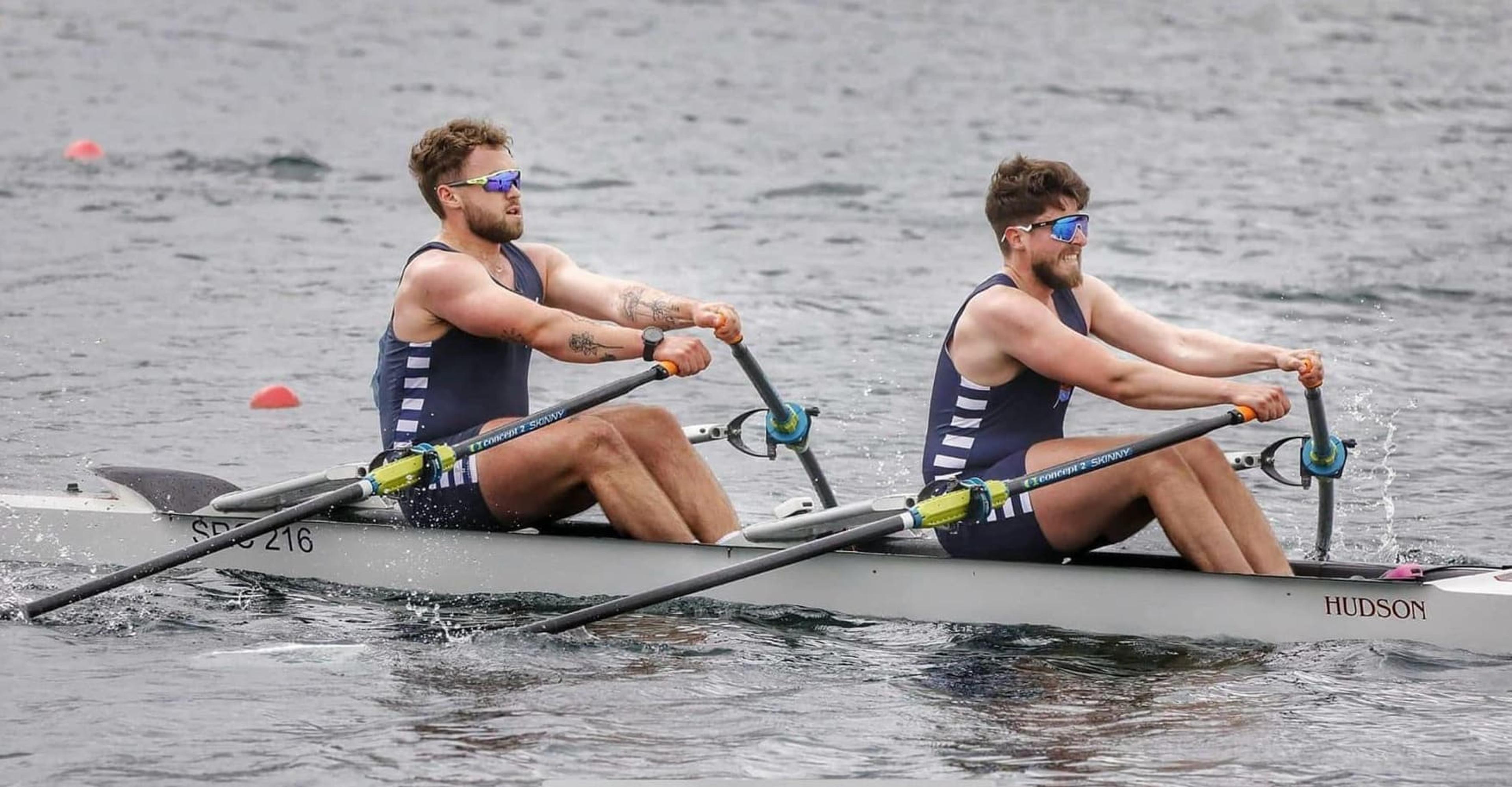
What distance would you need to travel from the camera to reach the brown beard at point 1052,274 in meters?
7.80

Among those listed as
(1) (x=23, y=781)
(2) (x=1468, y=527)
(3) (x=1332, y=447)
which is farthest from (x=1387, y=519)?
(1) (x=23, y=781)

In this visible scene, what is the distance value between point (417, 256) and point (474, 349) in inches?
16.7

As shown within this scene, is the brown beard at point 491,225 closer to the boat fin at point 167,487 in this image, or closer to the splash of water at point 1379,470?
the boat fin at point 167,487

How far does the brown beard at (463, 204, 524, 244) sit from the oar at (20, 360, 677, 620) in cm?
75

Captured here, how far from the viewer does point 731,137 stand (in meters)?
22.9

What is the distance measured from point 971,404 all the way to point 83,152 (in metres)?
14.9

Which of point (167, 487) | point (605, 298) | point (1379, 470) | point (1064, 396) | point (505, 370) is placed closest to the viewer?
point (1064, 396)

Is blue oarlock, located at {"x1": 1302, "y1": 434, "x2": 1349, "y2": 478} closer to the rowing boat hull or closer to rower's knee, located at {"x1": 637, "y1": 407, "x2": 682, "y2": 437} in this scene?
the rowing boat hull

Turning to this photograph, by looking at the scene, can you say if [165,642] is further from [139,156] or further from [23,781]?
[139,156]

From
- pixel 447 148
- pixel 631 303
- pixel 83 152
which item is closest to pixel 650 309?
pixel 631 303

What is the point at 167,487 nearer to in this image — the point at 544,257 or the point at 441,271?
the point at 441,271

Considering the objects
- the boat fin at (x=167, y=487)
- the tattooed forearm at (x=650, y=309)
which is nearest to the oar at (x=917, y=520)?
the tattooed forearm at (x=650, y=309)

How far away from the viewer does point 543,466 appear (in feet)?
27.1

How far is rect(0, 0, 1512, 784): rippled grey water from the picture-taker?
7.19 m
